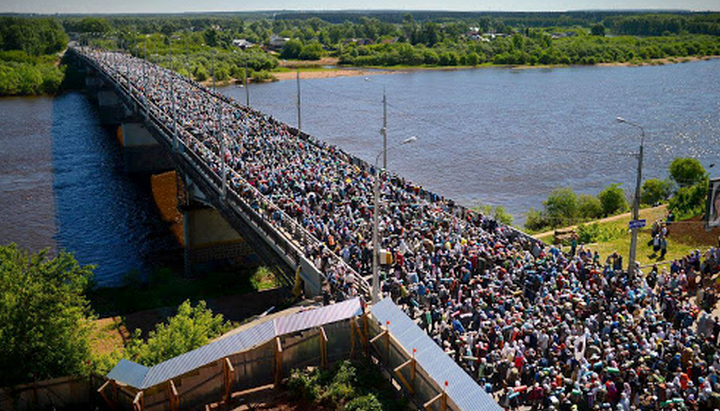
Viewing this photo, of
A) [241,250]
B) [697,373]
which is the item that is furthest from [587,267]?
[241,250]

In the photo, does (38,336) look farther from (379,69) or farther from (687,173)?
(379,69)

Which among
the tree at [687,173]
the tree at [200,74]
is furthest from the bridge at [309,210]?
the tree at [200,74]

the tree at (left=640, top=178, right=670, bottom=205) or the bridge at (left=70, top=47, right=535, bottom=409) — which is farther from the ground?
the bridge at (left=70, top=47, right=535, bottom=409)

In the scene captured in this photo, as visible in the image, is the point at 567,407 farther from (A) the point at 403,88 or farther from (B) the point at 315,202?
(A) the point at 403,88

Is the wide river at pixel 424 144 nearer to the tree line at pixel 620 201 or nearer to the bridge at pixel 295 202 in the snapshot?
the tree line at pixel 620 201

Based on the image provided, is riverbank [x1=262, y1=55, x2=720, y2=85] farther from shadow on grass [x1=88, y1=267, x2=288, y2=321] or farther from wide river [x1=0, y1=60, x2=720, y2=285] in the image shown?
shadow on grass [x1=88, y1=267, x2=288, y2=321]

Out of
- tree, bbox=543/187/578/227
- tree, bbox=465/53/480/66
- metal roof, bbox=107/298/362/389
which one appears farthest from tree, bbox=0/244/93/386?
tree, bbox=465/53/480/66
